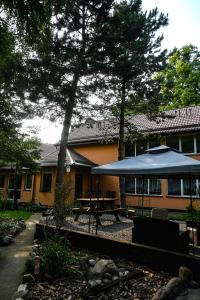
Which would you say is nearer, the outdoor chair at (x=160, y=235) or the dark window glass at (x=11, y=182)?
the outdoor chair at (x=160, y=235)

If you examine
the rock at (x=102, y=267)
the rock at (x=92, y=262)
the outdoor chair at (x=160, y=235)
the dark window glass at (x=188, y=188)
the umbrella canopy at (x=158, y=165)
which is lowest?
the rock at (x=92, y=262)

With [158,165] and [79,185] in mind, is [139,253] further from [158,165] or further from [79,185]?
[79,185]

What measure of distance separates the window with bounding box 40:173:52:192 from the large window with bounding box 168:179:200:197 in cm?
933

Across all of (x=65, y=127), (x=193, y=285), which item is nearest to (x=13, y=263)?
(x=193, y=285)

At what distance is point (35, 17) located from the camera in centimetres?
373

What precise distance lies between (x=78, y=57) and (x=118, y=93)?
302 centimetres

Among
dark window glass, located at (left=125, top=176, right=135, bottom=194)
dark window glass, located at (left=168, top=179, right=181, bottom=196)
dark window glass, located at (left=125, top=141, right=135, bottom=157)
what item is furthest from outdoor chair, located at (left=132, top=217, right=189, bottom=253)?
dark window glass, located at (left=125, top=141, right=135, bottom=157)

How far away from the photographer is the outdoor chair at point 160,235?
5664mm

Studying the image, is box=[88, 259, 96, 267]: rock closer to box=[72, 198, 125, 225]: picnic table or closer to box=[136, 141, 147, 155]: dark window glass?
box=[72, 198, 125, 225]: picnic table

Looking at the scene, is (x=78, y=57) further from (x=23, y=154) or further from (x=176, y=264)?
(x=176, y=264)

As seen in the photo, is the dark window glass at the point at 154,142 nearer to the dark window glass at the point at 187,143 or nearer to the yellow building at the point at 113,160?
the yellow building at the point at 113,160

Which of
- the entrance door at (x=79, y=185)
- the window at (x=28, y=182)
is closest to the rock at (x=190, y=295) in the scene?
the entrance door at (x=79, y=185)

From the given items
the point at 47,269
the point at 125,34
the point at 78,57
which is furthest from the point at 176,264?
the point at 125,34

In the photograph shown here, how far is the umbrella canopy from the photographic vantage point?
571cm
